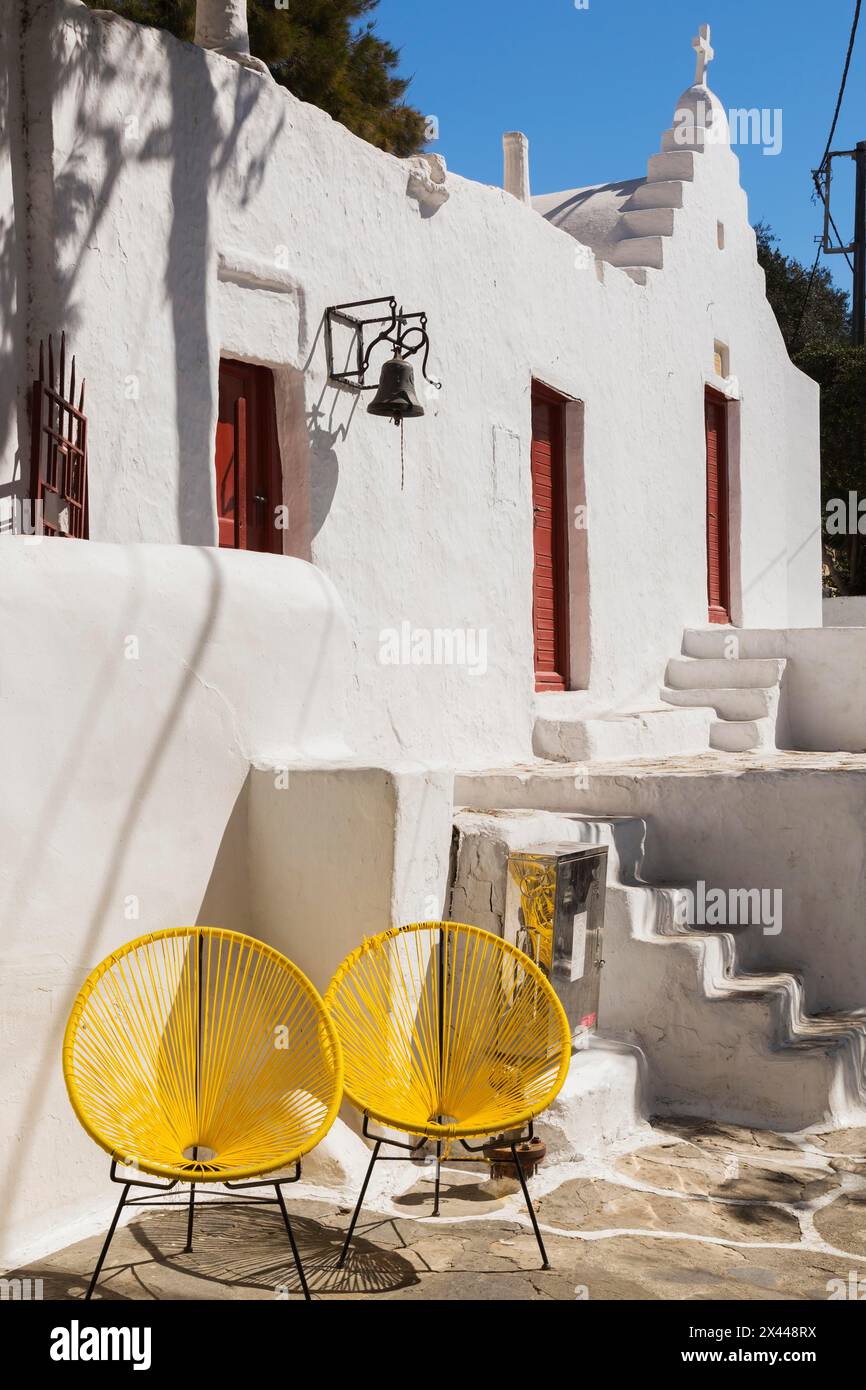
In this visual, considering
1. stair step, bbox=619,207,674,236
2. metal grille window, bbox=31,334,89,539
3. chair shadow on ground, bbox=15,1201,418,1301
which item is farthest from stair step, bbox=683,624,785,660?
chair shadow on ground, bbox=15,1201,418,1301

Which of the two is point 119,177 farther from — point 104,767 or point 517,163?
point 517,163

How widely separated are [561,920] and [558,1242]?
1.40 meters

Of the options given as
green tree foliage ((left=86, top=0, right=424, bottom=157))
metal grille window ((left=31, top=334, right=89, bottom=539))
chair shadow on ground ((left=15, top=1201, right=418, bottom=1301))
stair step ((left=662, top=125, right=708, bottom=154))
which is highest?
green tree foliage ((left=86, top=0, right=424, bottom=157))

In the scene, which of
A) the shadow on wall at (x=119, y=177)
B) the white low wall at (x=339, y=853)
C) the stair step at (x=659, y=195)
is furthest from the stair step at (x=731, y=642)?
the white low wall at (x=339, y=853)

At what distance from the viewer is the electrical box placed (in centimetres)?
517

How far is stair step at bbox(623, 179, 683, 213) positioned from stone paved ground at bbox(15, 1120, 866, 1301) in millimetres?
8517

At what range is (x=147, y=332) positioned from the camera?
5.83 meters

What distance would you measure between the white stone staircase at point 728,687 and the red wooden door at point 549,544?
3.98 feet

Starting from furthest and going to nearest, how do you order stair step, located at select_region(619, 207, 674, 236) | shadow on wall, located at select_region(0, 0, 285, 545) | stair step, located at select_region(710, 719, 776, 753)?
stair step, located at select_region(619, 207, 674, 236) → stair step, located at select_region(710, 719, 776, 753) → shadow on wall, located at select_region(0, 0, 285, 545)

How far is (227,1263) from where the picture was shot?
3.76m

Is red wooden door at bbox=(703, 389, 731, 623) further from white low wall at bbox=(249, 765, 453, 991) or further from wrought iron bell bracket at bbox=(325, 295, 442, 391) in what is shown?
white low wall at bbox=(249, 765, 453, 991)

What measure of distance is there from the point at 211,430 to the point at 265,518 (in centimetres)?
70

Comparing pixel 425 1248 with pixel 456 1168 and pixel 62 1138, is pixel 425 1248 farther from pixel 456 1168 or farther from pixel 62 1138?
pixel 62 1138

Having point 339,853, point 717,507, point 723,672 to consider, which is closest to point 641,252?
point 717,507
